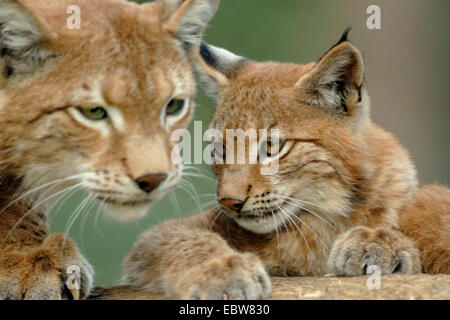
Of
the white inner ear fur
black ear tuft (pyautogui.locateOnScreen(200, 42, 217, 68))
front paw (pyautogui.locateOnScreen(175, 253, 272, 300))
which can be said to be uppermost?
the white inner ear fur

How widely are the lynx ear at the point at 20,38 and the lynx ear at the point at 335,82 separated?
5.42ft

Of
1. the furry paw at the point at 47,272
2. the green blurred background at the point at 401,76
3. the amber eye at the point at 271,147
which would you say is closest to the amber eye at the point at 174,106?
the amber eye at the point at 271,147

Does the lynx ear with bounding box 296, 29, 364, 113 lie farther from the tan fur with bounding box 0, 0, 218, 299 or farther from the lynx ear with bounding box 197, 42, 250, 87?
the tan fur with bounding box 0, 0, 218, 299

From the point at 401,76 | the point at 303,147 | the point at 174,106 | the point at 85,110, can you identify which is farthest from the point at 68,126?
the point at 401,76

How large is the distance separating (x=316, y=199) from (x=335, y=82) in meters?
0.74

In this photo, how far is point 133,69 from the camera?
463 centimetres

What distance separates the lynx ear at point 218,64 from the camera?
577cm

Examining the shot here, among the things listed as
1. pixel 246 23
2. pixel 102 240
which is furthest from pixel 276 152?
pixel 246 23

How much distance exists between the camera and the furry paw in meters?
4.29

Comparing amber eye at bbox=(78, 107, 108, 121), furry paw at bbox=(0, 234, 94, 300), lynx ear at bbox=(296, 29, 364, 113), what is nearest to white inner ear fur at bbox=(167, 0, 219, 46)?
lynx ear at bbox=(296, 29, 364, 113)

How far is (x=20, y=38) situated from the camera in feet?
14.9

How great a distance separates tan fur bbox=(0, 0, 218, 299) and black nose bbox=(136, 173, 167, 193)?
18mm

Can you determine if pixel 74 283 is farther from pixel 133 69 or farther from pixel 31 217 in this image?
pixel 133 69

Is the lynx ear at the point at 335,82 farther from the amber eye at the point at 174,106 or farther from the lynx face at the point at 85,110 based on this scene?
the lynx face at the point at 85,110
